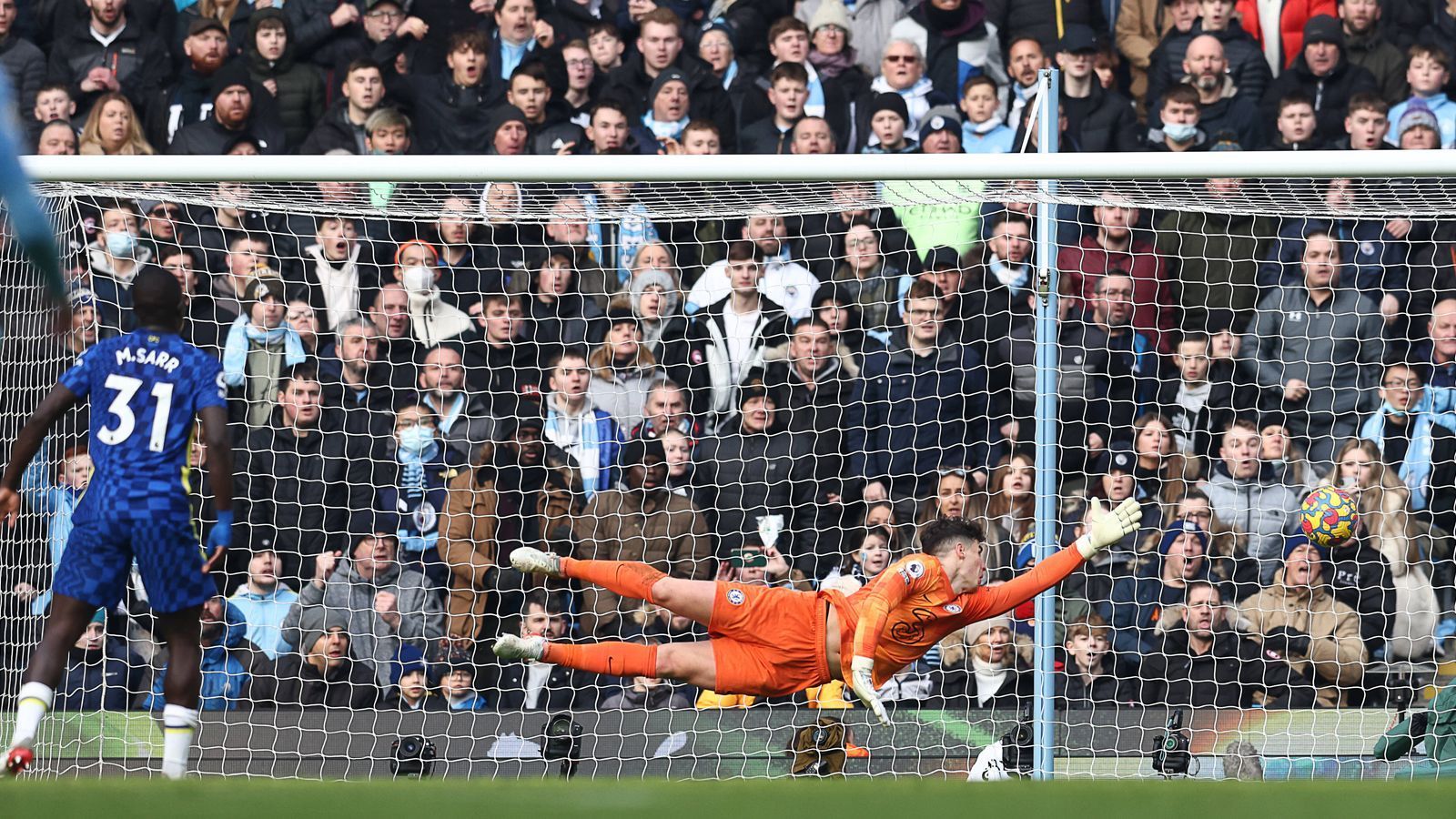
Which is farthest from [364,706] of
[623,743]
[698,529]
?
[698,529]

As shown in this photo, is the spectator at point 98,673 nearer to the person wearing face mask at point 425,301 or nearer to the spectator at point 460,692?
the spectator at point 460,692

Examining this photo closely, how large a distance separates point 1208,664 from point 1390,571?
89cm

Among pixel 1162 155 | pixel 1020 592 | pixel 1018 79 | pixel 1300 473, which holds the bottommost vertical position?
pixel 1020 592

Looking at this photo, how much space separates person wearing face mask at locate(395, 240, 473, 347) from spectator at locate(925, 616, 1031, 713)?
2.66m

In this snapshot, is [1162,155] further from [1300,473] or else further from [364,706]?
[364,706]

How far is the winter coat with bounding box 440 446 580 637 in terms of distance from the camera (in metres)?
7.00

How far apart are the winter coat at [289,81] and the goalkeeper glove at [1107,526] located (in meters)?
4.59

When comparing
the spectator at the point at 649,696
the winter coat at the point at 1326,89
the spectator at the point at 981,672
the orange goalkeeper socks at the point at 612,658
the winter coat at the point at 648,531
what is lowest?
the spectator at the point at 649,696

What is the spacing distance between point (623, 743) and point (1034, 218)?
10.0 ft

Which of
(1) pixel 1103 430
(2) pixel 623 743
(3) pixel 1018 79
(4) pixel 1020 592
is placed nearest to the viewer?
(4) pixel 1020 592

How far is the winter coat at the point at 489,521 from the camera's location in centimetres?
700

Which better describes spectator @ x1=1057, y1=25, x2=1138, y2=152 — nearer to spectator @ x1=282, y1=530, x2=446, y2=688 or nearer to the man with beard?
the man with beard

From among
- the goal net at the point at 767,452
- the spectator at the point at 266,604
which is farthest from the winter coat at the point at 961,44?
the spectator at the point at 266,604

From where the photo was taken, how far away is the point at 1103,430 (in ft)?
23.6
